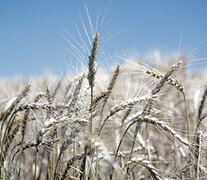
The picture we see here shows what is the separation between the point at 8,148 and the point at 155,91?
1209mm

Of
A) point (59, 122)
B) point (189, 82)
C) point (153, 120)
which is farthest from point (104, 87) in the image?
point (189, 82)

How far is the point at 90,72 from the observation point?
1579 millimetres

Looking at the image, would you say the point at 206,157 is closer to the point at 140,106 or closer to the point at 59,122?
the point at 140,106

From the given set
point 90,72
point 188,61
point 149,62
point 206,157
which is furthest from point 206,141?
point 90,72

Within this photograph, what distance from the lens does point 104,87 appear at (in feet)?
6.82

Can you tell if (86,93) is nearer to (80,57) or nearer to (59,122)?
(80,57)

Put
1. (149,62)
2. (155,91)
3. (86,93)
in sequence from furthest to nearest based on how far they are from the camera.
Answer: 1. (149,62)
2. (86,93)
3. (155,91)

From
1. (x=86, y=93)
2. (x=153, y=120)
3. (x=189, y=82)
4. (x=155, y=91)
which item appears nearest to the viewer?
(x=153, y=120)

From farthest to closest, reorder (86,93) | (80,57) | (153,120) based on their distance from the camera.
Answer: (80,57) < (86,93) < (153,120)

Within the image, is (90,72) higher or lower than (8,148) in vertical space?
higher

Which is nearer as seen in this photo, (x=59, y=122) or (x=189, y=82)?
(x=59, y=122)

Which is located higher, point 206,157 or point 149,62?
point 149,62

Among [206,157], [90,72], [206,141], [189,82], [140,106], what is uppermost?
[189,82]

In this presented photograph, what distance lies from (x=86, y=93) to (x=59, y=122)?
46 cm
